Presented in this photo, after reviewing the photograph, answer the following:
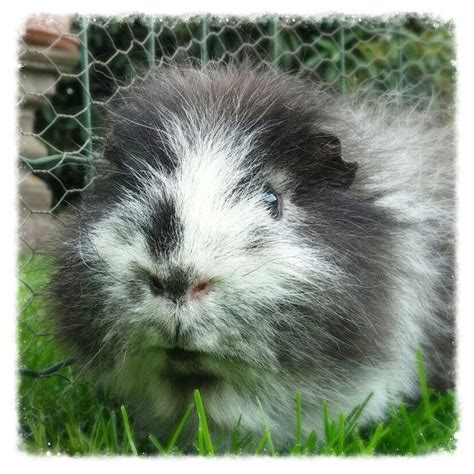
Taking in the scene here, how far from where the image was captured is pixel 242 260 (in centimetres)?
123

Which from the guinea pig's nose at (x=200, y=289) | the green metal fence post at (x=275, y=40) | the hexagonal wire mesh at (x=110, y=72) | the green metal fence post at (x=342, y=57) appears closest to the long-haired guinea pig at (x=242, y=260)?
the guinea pig's nose at (x=200, y=289)

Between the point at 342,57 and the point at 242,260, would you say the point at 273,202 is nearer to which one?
the point at 242,260

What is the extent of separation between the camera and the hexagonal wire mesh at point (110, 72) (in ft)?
6.43

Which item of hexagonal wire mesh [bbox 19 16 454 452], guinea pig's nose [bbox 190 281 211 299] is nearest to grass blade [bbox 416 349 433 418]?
guinea pig's nose [bbox 190 281 211 299]

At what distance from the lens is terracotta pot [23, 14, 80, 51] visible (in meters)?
1.90

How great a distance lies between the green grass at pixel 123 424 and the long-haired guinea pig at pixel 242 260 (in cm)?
5

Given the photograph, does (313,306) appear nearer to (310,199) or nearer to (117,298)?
(310,199)

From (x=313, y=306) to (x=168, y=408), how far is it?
39 cm

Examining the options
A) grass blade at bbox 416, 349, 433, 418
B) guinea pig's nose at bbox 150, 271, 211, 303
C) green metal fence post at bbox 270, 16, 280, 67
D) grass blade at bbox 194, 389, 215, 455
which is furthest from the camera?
green metal fence post at bbox 270, 16, 280, 67

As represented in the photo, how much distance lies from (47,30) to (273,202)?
1.08m

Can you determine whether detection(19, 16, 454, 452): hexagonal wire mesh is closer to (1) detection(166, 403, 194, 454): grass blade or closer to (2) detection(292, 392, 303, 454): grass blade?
(1) detection(166, 403, 194, 454): grass blade

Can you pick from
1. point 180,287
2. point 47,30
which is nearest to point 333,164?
point 180,287

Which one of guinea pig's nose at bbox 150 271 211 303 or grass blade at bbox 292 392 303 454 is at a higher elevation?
guinea pig's nose at bbox 150 271 211 303

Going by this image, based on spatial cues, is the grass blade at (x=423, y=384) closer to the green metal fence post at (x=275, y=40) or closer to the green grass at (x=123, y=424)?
the green grass at (x=123, y=424)
